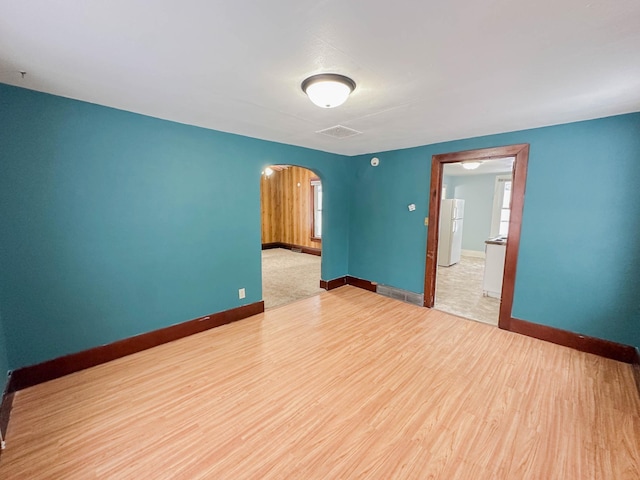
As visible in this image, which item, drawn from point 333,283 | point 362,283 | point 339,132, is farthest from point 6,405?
point 362,283

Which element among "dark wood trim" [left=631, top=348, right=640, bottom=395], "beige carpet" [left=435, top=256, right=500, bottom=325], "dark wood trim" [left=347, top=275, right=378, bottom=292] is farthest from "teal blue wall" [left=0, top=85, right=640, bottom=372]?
"dark wood trim" [left=347, top=275, right=378, bottom=292]

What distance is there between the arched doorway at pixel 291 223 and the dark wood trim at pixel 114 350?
212 cm

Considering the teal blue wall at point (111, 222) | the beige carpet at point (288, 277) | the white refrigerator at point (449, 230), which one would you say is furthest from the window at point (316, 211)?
the teal blue wall at point (111, 222)

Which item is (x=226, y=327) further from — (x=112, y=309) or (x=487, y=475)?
(x=487, y=475)

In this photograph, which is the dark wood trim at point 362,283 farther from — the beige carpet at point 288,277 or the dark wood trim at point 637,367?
the dark wood trim at point 637,367

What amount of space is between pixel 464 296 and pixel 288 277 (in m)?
3.26

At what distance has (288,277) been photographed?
17.9 ft

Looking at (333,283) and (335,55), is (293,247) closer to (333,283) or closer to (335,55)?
(333,283)

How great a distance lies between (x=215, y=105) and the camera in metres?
2.30

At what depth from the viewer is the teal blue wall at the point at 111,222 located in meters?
2.06

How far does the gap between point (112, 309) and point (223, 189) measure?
5.42 ft

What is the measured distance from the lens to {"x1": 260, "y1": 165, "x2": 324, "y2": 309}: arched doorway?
620cm

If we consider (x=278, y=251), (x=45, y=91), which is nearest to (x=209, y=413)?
(x=45, y=91)

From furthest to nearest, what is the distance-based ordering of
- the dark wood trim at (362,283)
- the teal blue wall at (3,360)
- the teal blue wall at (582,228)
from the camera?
the dark wood trim at (362,283), the teal blue wall at (582,228), the teal blue wall at (3,360)
